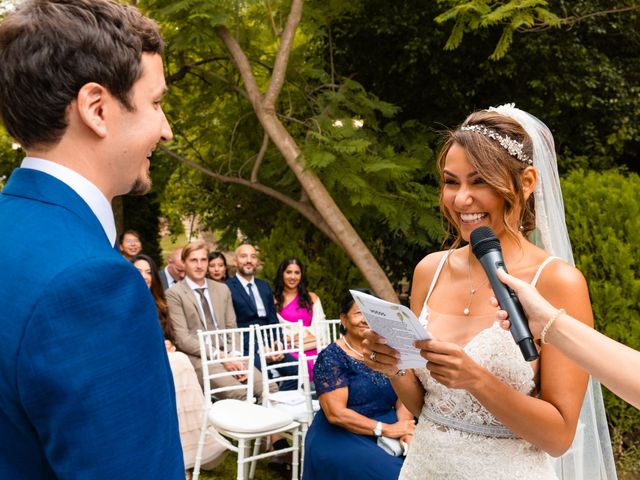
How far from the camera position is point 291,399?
6.02 metres

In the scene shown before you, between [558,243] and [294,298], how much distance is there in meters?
5.22

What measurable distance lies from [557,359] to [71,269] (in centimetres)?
163

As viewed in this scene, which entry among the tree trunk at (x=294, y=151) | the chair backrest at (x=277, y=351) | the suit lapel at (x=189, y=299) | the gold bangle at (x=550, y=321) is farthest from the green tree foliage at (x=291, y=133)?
the gold bangle at (x=550, y=321)

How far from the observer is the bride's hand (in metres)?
1.96

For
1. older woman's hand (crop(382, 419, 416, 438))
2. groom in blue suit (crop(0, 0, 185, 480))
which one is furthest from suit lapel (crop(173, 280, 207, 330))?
groom in blue suit (crop(0, 0, 185, 480))

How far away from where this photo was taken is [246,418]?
5.50 m

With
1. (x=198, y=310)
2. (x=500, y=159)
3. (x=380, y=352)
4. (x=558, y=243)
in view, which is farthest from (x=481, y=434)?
(x=198, y=310)

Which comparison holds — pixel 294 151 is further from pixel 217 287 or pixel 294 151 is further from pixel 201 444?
pixel 201 444

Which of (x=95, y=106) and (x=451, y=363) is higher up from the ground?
(x=95, y=106)

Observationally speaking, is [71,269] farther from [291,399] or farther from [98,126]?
[291,399]

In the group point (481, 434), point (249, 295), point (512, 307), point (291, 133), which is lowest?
point (249, 295)

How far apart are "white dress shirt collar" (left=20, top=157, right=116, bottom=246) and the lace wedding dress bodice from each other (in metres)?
1.50

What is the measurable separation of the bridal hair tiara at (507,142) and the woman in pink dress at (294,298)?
527 cm

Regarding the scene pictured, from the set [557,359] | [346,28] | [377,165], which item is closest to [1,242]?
[557,359]
